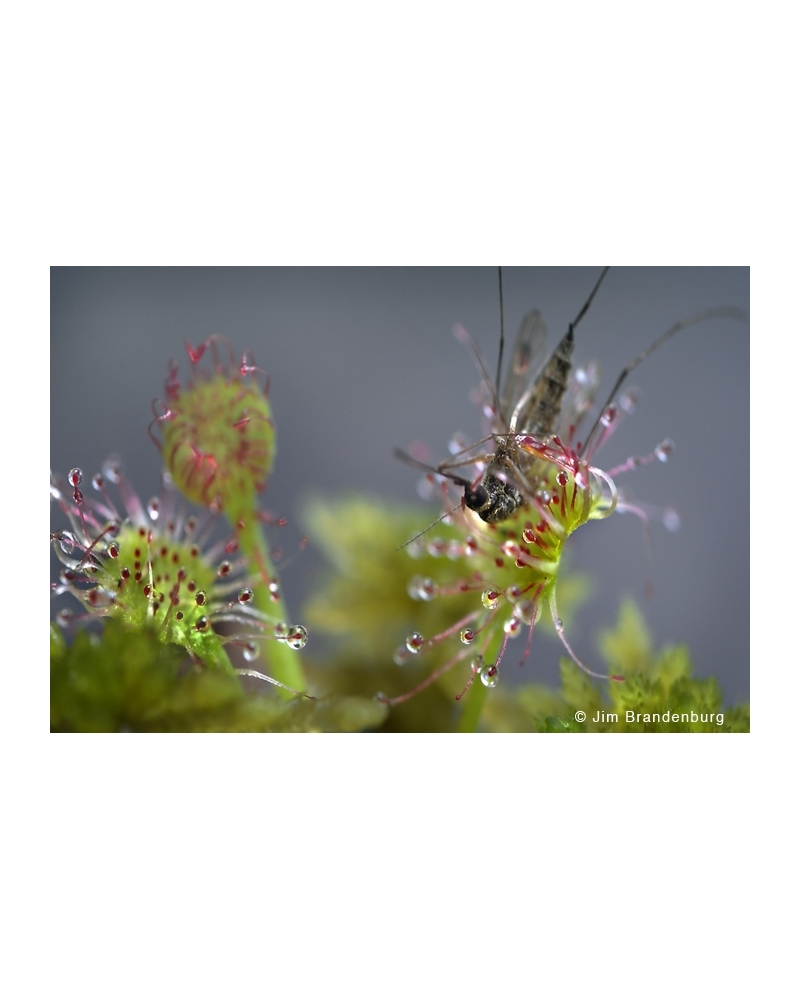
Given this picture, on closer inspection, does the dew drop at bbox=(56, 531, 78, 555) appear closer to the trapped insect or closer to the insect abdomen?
the trapped insect

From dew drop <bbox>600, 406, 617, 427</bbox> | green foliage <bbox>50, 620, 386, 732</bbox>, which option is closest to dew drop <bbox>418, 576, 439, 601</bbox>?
green foliage <bbox>50, 620, 386, 732</bbox>

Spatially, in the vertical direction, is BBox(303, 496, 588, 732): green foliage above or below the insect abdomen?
below

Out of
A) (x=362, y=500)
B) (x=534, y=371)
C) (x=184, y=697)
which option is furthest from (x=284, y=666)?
(x=362, y=500)

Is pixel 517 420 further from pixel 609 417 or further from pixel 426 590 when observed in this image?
pixel 426 590

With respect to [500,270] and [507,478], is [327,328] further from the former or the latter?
[507,478]

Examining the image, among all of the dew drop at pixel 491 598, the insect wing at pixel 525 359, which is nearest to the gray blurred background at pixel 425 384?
the insect wing at pixel 525 359

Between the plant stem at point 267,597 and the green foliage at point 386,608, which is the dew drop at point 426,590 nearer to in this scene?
the plant stem at point 267,597

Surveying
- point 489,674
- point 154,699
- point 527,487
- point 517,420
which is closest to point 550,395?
point 517,420
